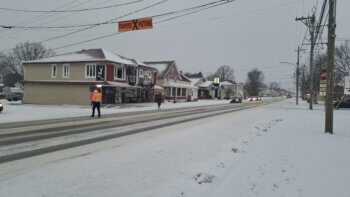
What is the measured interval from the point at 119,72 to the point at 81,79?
4704mm

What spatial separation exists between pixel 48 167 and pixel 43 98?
3774 centimetres

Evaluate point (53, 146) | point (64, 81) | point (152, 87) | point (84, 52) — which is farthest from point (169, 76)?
point (53, 146)

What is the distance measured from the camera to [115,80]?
3991 cm

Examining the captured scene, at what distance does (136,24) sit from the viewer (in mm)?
18141

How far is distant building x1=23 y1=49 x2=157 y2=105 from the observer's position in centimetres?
3850

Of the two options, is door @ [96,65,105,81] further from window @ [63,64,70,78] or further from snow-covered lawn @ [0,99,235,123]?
snow-covered lawn @ [0,99,235,123]

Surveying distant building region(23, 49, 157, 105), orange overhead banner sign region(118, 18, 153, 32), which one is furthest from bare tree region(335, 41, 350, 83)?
orange overhead banner sign region(118, 18, 153, 32)

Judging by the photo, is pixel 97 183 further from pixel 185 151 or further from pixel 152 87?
pixel 152 87

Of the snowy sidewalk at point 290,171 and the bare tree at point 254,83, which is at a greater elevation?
the bare tree at point 254,83

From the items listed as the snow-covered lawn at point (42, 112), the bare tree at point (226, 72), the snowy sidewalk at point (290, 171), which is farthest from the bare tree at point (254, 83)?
the snowy sidewalk at point (290, 171)

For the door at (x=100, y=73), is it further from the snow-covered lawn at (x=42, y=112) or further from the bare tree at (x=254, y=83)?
the bare tree at (x=254, y=83)

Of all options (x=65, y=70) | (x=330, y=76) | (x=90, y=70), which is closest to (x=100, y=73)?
(x=90, y=70)

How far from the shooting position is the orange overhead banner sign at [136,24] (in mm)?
17719

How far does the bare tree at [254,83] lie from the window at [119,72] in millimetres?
104558
